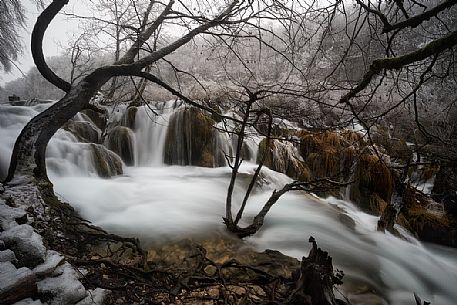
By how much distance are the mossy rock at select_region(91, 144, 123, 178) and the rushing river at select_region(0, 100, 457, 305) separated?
26 cm

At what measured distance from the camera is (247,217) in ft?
20.1

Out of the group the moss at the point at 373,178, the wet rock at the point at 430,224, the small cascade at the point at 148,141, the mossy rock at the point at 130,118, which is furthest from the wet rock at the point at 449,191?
the mossy rock at the point at 130,118

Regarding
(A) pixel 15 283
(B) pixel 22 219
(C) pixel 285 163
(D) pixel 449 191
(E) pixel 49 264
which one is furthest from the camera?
(C) pixel 285 163

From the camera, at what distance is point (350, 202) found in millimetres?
9875

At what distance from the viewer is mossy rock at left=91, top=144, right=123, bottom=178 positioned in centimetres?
812

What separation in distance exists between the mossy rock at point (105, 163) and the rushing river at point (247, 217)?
26 centimetres

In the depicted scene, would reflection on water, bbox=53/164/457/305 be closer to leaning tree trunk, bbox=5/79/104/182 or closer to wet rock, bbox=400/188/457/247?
wet rock, bbox=400/188/457/247

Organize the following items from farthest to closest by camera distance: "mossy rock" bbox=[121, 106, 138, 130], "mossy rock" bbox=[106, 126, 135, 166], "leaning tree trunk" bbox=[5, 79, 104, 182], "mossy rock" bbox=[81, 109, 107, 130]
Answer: "mossy rock" bbox=[121, 106, 138, 130] → "mossy rock" bbox=[81, 109, 107, 130] → "mossy rock" bbox=[106, 126, 135, 166] → "leaning tree trunk" bbox=[5, 79, 104, 182]

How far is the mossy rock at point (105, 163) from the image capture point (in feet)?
26.7

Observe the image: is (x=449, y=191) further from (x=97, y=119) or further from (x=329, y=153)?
(x=97, y=119)

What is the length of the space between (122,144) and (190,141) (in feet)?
8.35

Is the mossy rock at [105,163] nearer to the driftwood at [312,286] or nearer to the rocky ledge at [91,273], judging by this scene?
the rocky ledge at [91,273]

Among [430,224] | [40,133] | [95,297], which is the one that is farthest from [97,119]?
[430,224]

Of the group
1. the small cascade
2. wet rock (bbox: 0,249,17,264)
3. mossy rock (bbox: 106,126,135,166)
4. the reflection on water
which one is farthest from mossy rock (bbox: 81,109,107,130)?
wet rock (bbox: 0,249,17,264)
